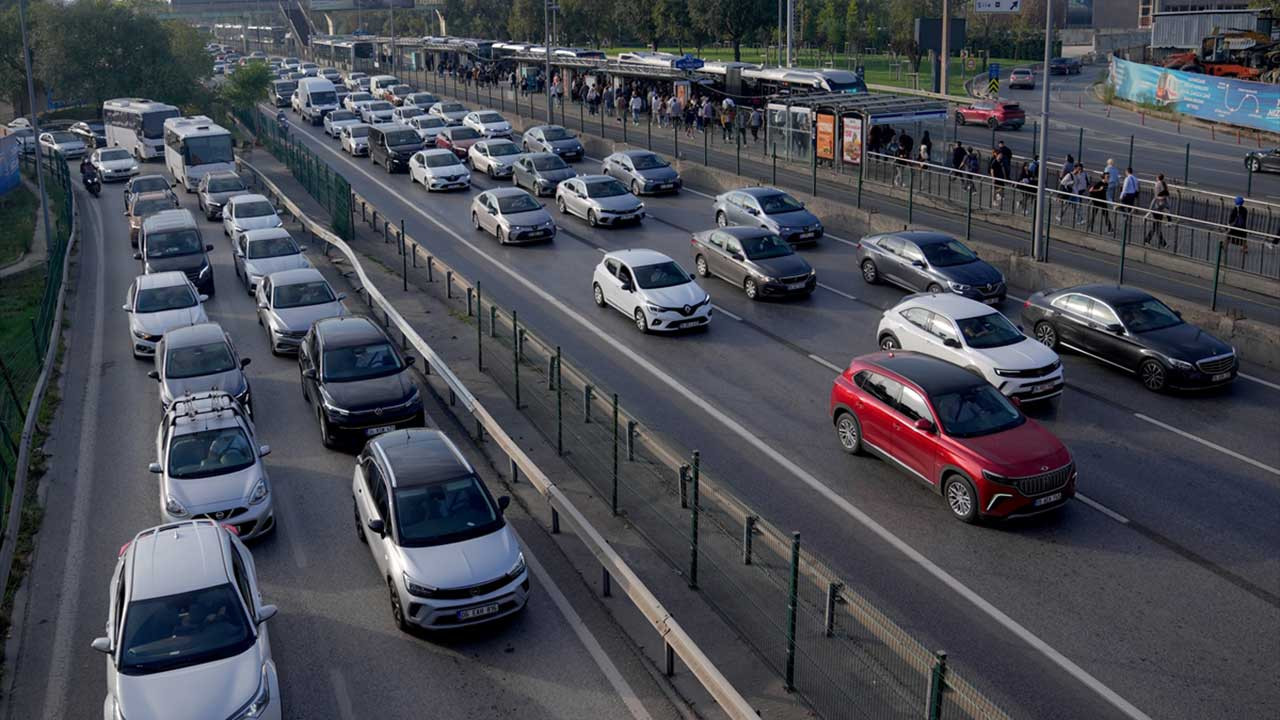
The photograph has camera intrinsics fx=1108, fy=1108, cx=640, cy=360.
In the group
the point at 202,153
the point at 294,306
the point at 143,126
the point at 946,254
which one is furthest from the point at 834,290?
the point at 143,126

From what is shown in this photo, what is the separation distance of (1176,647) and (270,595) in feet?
33.3

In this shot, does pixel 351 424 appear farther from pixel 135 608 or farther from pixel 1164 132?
pixel 1164 132

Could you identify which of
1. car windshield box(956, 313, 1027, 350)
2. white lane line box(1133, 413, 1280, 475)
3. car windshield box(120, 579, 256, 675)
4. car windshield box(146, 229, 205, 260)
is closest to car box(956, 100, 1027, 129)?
car windshield box(956, 313, 1027, 350)

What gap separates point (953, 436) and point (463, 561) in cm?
668

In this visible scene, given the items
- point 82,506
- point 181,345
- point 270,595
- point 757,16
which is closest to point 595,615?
point 270,595

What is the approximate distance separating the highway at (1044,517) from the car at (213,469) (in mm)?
6294

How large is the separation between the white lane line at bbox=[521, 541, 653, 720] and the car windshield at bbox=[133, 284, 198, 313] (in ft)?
41.7

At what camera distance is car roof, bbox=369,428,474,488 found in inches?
512

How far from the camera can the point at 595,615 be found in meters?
12.5

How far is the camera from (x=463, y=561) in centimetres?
1203

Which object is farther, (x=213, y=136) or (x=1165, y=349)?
(x=213, y=136)

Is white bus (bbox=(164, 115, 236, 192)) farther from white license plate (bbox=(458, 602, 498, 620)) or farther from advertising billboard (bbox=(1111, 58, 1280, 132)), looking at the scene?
advertising billboard (bbox=(1111, 58, 1280, 132))

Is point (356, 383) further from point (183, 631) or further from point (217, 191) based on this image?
point (217, 191)

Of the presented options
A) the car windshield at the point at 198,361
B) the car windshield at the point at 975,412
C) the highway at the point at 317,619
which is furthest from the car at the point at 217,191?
the car windshield at the point at 975,412
